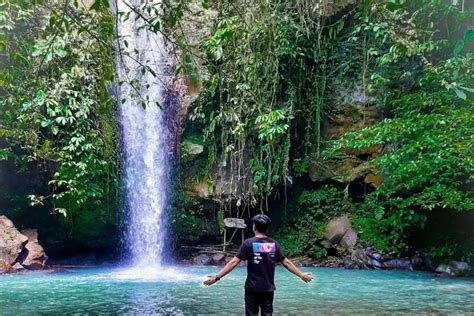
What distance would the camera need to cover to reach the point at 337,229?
1142 cm

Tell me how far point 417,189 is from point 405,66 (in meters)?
3.22

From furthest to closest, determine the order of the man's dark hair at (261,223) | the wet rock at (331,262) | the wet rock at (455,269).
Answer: the wet rock at (331,262) < the wet rock at (455,269) < the man's dark hair at (261,223)

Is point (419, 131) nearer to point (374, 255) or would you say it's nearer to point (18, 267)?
point (374, 255)

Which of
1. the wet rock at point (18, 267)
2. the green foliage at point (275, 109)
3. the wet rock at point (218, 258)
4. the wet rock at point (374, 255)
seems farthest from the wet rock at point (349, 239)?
the wet rock at point (18, 267)

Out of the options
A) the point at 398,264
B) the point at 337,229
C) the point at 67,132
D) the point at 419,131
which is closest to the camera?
the point at 419,131

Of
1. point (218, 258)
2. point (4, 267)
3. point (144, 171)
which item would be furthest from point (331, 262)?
point (4, 267)

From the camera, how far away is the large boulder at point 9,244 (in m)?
9.84

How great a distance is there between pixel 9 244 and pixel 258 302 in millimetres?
8231

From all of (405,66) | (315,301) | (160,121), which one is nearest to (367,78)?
(405,66)

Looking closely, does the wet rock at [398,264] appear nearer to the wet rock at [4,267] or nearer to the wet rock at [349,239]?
the wet rock at [349,239]

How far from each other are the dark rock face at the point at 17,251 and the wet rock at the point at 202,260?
3.64 m

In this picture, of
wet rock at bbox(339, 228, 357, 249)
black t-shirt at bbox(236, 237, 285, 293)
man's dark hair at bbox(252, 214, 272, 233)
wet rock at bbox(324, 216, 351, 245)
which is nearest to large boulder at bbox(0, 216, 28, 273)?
wet rock at bbox(324, 216, 351, 245)

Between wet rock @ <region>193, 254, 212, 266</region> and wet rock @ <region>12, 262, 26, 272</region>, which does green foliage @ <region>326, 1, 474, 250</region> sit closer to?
wet rock @ <region>193, 254, 212, 266</region>

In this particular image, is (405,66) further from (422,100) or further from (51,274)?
(51,274)
